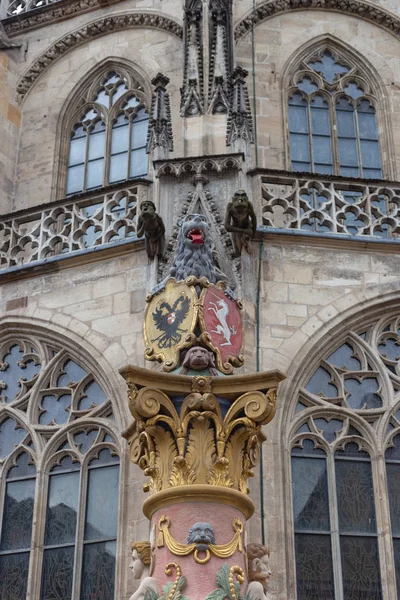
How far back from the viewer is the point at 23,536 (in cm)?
1140

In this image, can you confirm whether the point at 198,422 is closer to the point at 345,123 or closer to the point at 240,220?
the point at 240,220

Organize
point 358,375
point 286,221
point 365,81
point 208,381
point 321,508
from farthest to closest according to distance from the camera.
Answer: point 365,81 < point 286,221 < point 358,375 < point 321,508 < point 208,381

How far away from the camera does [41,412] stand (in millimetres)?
12023

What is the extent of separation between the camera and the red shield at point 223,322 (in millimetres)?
9211

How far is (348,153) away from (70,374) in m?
4.84

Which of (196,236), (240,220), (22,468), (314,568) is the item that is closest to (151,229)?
(240,220)

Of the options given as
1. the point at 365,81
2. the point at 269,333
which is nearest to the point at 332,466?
the point at 269,333

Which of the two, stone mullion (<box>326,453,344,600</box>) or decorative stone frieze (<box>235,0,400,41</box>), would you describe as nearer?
stone mullion (<box>326,453,344,600</box>)

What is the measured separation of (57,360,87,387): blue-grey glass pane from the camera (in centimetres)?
1199

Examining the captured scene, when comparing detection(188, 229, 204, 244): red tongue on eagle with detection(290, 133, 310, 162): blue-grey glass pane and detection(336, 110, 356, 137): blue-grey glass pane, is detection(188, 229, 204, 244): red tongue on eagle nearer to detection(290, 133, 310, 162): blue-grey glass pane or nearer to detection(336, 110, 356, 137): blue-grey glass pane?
detection(290, 133, 310, 162): blue-grey glass pane

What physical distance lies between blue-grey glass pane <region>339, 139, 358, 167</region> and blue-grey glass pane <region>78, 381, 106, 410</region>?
183 inches

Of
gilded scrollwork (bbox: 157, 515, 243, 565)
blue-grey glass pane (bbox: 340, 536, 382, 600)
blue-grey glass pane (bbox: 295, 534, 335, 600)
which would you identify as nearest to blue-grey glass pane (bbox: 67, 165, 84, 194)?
blue-grey glass pane (bbox: 295, 534, 335, 600)

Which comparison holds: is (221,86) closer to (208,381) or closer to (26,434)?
(26,434)

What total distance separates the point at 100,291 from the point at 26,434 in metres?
1.61
